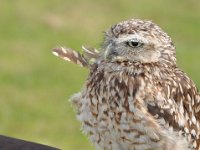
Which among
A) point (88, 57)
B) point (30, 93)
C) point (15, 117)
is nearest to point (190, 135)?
point (88, 57)

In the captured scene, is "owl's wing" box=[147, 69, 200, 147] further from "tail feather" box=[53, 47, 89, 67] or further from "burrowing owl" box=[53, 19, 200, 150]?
"tail feather" box=[53, 47, 89, 67]

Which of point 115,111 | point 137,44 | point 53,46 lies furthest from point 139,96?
point 53,46

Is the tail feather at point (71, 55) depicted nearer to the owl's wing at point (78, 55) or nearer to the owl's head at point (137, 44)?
the owl's wing at point (78, 55)

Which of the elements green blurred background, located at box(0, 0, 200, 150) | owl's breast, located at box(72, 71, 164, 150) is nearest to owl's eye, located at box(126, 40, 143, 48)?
owl's breast, located at box(72, 71, 164, 150)

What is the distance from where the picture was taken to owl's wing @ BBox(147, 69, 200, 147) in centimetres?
542

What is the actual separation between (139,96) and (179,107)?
0.28 m

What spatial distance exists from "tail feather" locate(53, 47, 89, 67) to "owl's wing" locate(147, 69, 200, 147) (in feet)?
2.03

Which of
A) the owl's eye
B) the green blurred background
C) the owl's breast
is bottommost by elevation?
the owl's breast

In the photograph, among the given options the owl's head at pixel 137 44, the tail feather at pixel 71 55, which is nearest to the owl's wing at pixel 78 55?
the tail feather at pixel 71 55

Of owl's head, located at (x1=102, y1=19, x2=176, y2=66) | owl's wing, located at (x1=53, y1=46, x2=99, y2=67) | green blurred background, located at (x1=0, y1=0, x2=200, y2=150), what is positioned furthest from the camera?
green blurred background, located at (x1=0, y1=0, x2=200, y2=150)

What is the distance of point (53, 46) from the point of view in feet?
51.2

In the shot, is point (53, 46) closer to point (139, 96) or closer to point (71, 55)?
point (71, 55)

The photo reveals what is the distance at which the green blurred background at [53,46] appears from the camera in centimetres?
1299

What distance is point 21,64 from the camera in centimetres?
1504
